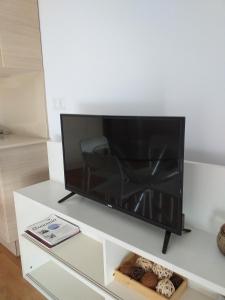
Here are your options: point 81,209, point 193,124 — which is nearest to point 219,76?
point 193,124

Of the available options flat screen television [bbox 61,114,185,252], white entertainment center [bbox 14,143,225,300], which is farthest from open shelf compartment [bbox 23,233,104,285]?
flat screen television [bbox 61,114,185,252]

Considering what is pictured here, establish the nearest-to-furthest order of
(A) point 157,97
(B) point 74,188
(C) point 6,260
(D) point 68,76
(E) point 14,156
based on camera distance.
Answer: (A) point 157,97 < (B) point 74,188 < (D) point 68,76 < (E) point 14,156 < (C) point 6,260

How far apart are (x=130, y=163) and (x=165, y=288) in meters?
0.58

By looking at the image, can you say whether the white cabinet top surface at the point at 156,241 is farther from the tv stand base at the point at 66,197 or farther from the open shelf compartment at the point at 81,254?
the open shelf compartment at the point at 81,254

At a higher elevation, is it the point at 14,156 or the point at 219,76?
the point at 219,76

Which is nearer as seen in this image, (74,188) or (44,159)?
(74,188)

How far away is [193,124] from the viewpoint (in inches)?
48.3

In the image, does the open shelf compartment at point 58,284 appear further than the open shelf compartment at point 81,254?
Yes

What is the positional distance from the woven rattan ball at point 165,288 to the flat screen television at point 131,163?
0.27 metres

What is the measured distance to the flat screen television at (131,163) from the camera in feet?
3.28

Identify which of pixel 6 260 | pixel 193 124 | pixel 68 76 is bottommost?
pixel 6 260

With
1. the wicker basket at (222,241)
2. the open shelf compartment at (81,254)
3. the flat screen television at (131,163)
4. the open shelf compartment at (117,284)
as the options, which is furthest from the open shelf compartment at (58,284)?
the wicker basket at (222,241)

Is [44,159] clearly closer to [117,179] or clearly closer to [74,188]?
[74,188]

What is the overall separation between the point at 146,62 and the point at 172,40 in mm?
177
